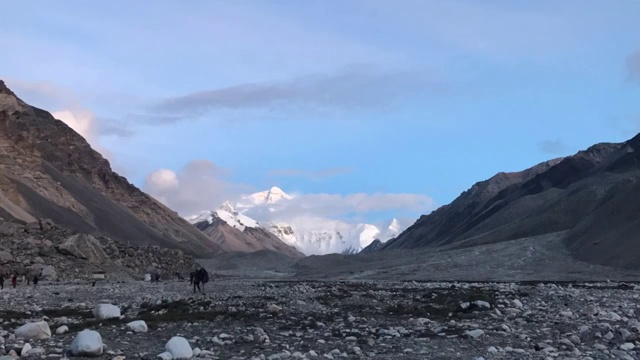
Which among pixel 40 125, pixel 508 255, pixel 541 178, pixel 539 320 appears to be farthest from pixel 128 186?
pixel 539 320

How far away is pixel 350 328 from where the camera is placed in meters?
18.5

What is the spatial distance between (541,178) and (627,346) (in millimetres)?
172550

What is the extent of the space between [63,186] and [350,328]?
376ft

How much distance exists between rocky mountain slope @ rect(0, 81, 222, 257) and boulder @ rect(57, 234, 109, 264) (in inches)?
789

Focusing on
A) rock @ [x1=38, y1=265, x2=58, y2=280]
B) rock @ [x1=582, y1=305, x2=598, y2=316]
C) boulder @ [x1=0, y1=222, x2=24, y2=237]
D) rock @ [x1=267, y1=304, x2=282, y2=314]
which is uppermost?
boulder @ [x1=0, y1=222, x2=24, y2=237]

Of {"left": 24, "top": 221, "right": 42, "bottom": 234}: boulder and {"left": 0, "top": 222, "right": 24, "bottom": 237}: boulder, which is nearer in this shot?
{"left": 0, "top": 222, "right": 24, "bottom": 237}: boulder

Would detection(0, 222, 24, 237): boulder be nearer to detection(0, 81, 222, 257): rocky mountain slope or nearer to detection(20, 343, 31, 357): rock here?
detection(0, 81, 222, 257): rocky mountain slope

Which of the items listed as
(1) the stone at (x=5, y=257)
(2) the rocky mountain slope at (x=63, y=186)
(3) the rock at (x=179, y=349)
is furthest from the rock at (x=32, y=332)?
(2) the rocky mountain slope at (x=63, y=186)

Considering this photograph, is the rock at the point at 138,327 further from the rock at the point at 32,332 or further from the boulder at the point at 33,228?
the boulder at the point at 33,228

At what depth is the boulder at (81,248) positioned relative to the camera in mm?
56781

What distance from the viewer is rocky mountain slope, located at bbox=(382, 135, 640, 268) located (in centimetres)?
7844

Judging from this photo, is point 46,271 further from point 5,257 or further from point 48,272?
point 5,257

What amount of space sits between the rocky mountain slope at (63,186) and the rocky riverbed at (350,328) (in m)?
58.1

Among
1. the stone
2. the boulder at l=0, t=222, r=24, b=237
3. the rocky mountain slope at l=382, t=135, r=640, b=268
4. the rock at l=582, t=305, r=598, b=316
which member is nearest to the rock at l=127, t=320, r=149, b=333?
the rock at l=582, t=305, r=598, b=316
